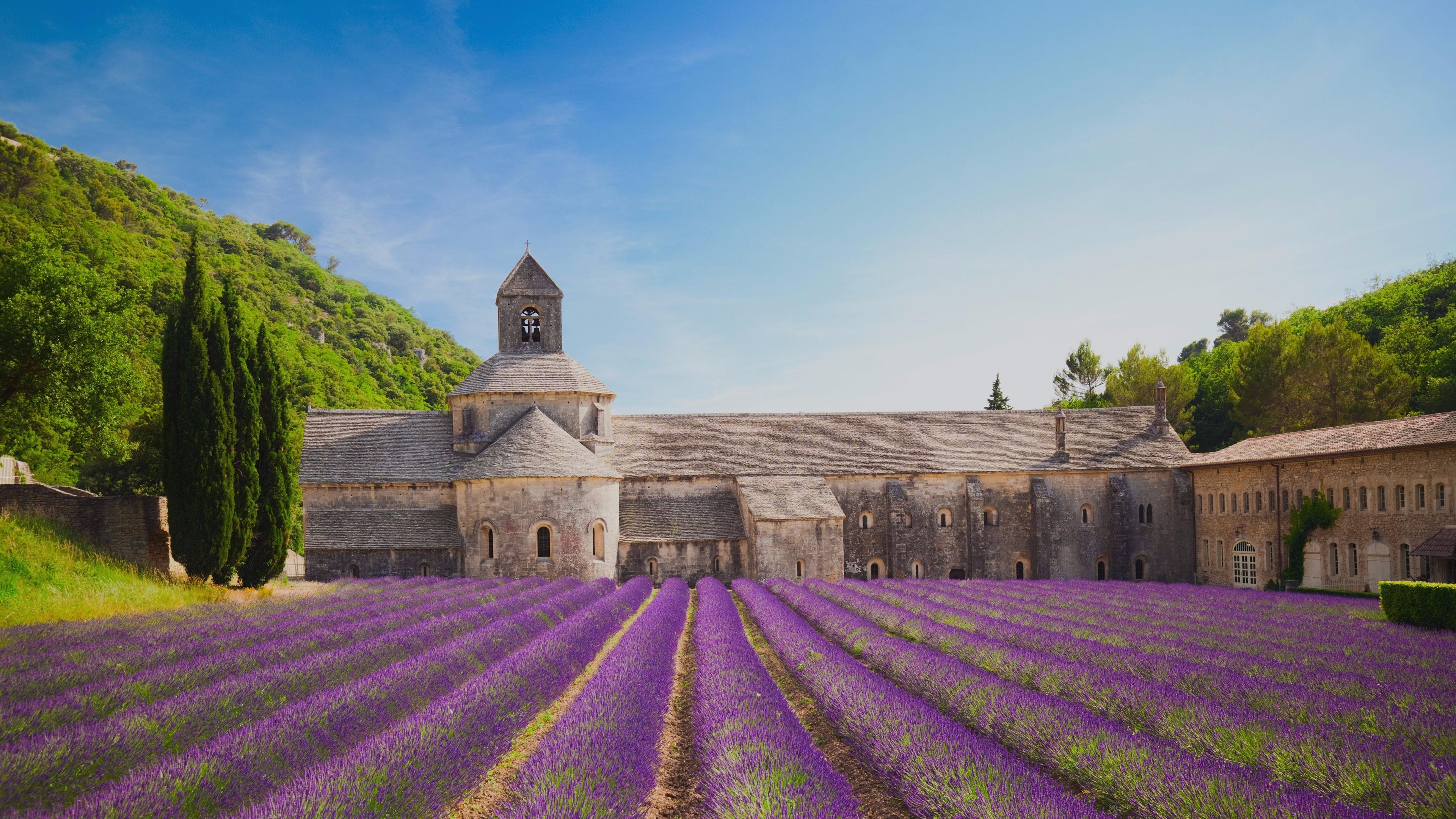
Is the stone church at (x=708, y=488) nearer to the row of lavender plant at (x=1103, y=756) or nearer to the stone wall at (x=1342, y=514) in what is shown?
the stone wall at (x=1342, y=514)

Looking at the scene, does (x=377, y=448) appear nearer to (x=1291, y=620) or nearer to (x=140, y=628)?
(x=140, y=628)

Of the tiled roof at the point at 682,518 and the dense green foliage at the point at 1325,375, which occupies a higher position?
the dense green foliage at the point at 1325,375

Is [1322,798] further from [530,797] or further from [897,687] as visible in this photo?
[530,797]

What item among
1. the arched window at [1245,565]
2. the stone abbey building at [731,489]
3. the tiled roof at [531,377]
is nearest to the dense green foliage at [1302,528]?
the stone abbey building at [731,489]

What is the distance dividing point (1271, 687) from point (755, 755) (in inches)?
Answer: 281

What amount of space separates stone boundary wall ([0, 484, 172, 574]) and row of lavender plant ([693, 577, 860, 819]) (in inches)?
738

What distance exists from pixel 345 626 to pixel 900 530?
24.7 m

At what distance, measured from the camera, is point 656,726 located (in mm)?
8883

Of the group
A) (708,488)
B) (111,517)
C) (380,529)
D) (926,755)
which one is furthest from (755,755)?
(380,529)

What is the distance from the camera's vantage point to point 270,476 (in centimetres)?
2511

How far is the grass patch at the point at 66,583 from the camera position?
15859 mm

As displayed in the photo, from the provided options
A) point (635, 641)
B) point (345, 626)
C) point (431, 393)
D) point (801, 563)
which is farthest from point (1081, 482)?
point (431, 393)

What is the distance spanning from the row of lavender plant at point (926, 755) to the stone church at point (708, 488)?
60.4ft

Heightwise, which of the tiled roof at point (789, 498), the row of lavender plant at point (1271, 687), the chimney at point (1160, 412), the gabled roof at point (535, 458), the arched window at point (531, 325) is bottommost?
the row of lavender plant at point (1271, 687)
